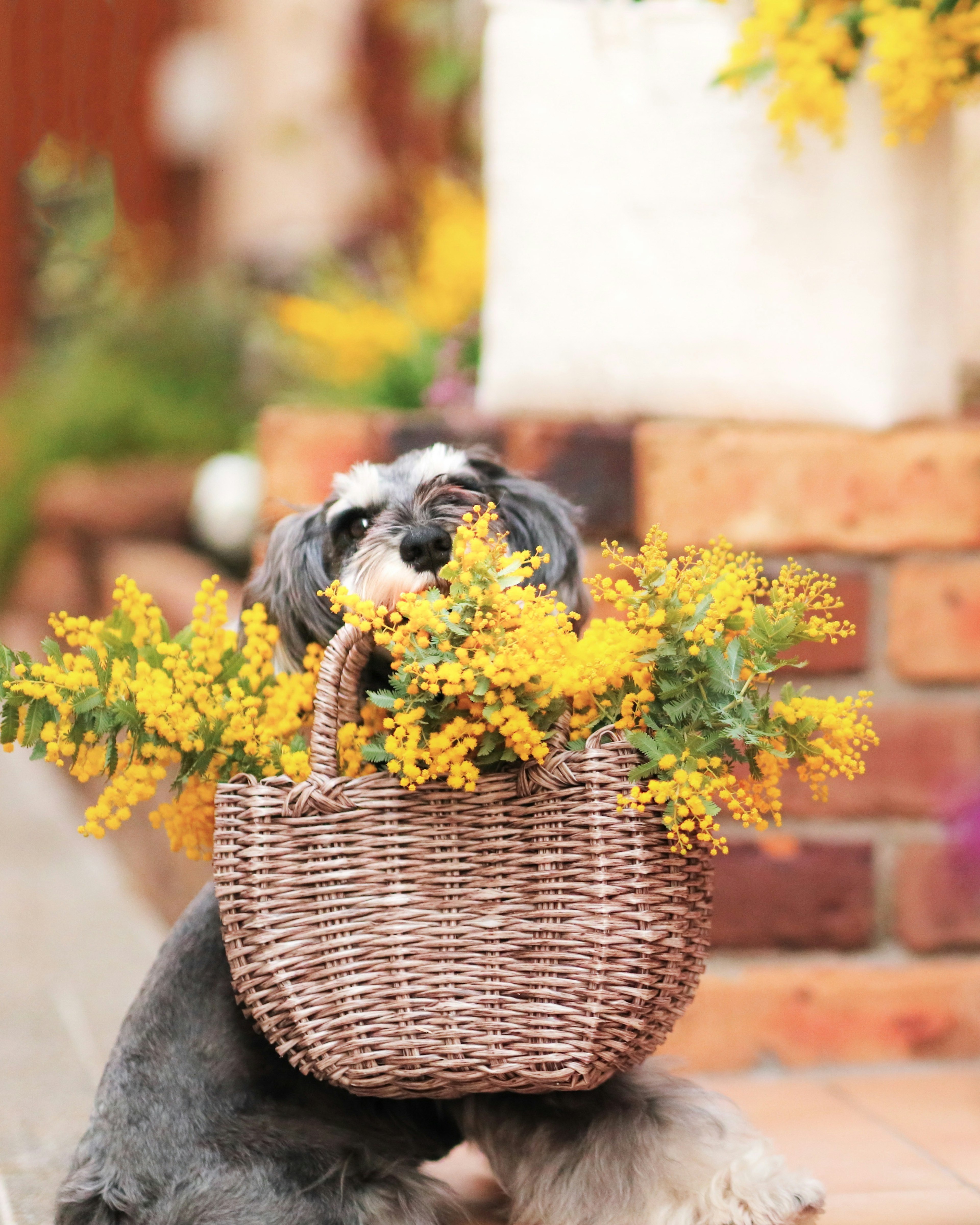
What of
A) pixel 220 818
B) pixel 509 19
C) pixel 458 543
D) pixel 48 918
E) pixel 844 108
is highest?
pixel 509 19

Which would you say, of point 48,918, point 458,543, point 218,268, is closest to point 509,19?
point 458,543

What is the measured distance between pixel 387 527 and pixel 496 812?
32 cm

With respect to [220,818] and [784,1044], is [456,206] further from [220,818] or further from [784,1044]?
[220,818]

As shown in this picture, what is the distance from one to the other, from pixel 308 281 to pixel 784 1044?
5.04 meters

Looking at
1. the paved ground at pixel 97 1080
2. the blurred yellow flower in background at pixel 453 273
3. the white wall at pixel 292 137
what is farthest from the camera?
the white wall at pixel 292 137

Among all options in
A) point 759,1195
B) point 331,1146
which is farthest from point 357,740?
point 759,1195

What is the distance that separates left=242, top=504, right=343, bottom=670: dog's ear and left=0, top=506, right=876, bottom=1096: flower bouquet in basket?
14cm

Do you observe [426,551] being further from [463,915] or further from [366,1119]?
[366,1119]

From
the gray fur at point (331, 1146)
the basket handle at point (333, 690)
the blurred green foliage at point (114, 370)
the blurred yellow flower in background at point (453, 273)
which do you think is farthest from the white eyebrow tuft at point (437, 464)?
the blurred green foliage at point (114, 370)

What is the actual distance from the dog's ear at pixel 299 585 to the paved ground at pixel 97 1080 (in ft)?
2.39

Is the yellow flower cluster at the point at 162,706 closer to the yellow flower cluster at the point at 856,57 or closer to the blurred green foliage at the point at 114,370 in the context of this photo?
the yellow flower cluster at the point at 856,57

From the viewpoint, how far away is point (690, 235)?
2.27 m

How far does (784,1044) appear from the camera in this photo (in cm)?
226

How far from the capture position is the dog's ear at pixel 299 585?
5.22ft
